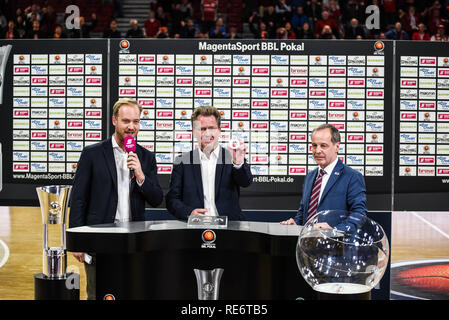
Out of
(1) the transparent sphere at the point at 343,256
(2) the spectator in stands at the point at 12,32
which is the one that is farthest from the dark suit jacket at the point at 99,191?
(2) the spectator in stands at the point at 12,32

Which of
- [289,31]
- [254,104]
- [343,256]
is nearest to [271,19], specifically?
[289,31]

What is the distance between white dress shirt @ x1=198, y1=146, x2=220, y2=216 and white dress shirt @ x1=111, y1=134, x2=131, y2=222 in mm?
514

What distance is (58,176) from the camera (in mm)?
5391

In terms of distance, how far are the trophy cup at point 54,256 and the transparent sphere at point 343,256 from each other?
3.11ft

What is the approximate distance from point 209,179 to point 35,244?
4.94 metres

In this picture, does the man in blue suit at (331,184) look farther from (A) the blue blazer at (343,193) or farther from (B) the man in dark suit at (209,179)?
(B) the man in dark suit at (209,179)

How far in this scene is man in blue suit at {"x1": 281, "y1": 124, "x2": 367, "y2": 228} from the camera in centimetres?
367

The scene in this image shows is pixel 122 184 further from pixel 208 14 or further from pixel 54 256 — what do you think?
pixel 208 14

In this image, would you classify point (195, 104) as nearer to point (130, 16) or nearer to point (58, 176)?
point (58, 176)

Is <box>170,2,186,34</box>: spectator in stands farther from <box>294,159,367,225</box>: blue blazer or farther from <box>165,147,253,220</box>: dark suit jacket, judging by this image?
<box>294,159,367,225</box>: blue blazer

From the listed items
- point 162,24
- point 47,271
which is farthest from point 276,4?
point 47,271

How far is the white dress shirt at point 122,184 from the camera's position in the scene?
3.68 metres

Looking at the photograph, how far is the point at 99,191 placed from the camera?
367cm

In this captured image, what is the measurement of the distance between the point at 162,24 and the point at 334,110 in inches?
324
